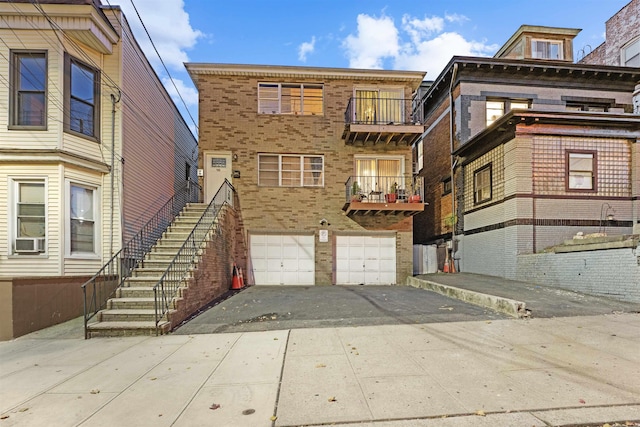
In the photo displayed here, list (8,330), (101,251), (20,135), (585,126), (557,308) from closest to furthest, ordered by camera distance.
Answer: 1. (8,330)
2. (557,308)
3. (20,135)
4. (101,251)
5. (585,126)

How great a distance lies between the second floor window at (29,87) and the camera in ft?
27.9

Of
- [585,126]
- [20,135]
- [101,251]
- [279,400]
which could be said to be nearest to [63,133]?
[20,135]

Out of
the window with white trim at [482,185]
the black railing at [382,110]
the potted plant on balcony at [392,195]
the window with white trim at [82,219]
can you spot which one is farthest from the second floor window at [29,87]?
the window with white trim at [482,185]

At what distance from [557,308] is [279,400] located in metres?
6.71

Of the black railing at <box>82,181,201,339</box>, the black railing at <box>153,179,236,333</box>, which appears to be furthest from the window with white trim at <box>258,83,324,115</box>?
the black railing at <box>82,181,201,339</box>

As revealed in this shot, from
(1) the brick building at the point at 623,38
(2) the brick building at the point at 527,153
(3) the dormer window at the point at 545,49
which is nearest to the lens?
(2) the brick building at the point at 527,153

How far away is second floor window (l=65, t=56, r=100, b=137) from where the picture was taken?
8.81 metres

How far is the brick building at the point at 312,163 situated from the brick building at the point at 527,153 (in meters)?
2.71

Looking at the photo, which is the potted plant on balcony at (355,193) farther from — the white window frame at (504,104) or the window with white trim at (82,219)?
the window with white trim at (82,219)

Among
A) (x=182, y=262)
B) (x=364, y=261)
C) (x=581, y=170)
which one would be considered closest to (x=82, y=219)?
(x=182, y=262)

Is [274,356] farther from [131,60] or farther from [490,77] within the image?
[490,77]

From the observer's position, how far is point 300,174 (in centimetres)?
1367

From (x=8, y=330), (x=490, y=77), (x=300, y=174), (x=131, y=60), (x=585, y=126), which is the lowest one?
(x=8, y=330)

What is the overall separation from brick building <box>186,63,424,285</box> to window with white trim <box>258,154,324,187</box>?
1.5 inches
